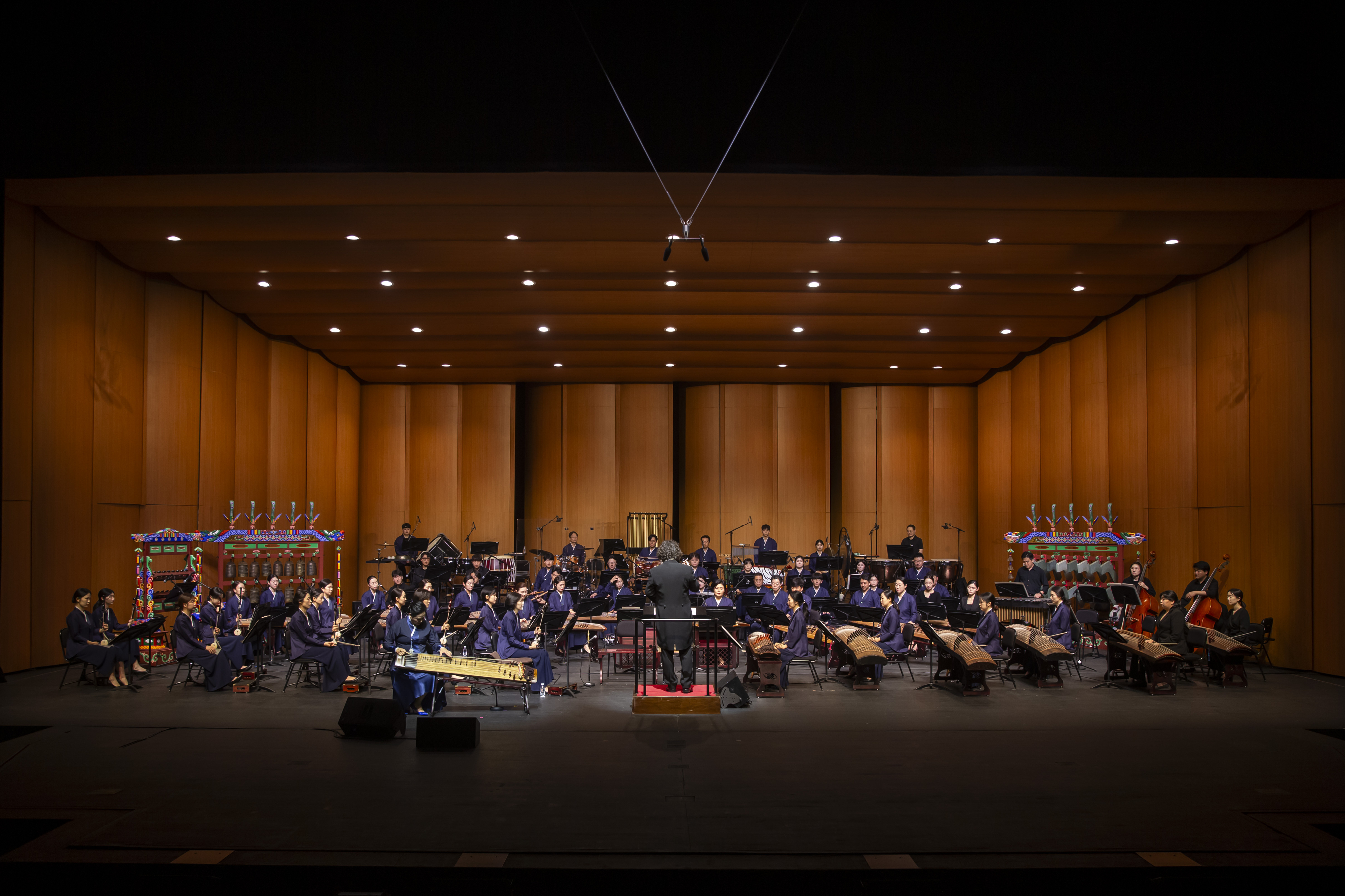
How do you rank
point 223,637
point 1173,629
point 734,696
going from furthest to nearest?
point 1173,629
point 223,637
point 734,696

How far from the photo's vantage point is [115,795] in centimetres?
675

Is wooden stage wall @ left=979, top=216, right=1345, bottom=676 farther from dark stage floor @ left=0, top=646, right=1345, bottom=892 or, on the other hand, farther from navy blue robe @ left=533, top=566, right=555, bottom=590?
navy blue robe @ left=533, top=566, right=555, bottom=590

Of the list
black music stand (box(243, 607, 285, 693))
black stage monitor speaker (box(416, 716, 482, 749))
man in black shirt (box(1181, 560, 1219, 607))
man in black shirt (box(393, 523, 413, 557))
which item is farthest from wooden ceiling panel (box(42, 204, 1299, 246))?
man in black shirt (box(393, 523, 413, 557))

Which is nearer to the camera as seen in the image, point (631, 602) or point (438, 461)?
point (631, 602)

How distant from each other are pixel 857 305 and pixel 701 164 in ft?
25.0

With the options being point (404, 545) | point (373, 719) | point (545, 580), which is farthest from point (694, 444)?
point (373, 719)

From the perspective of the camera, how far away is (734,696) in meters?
10.5

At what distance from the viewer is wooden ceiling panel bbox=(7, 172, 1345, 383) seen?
11516 mm

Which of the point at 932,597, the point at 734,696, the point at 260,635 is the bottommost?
the point at 734,696

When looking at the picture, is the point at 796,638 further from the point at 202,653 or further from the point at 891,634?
the point at 202,653

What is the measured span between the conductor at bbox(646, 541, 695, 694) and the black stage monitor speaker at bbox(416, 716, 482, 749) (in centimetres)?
242

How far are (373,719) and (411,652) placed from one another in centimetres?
95

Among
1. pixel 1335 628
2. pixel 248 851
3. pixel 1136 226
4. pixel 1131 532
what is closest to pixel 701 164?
pixel 1136 226

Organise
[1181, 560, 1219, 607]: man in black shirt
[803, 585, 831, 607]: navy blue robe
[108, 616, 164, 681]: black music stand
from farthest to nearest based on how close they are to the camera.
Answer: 1. [803, 585, 831, 607]: navy blue robe
2. [1181, 560, 1219, 607]: man in black shirt
3. [108, 616, 164, 681]: black music stand
